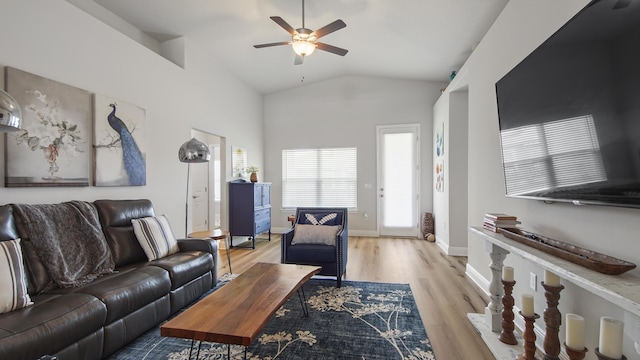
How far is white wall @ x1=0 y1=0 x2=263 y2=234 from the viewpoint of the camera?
2.30 metres

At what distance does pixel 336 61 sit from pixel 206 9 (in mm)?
2593

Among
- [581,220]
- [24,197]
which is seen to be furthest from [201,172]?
[581,220]

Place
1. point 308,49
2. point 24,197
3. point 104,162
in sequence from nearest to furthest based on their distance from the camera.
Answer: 1. point 24,197
2. point 104,162
3. point 308,49

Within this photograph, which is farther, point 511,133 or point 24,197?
point 24,197

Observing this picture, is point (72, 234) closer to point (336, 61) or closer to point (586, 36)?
point (586, 36)

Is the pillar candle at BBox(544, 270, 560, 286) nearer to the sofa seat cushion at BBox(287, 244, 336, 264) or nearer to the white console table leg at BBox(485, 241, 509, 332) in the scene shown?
the white console table leg at BBox(485, 241, 509, 332)

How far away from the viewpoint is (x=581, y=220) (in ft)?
5.43

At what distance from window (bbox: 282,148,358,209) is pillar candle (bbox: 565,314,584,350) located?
4.94 meters

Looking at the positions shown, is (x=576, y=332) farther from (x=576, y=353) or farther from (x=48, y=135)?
(x=48, y=135)

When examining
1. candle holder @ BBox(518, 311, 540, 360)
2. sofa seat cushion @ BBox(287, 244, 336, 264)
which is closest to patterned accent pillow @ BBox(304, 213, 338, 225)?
sofa seat cushion @ BBox(287, 244, 336, 264)

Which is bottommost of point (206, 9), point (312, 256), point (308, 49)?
point (312, 256)

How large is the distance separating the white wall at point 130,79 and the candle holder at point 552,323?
149 inches

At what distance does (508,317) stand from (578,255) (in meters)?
0.97

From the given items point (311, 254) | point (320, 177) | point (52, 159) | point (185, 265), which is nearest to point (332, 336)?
point (311, 254)
